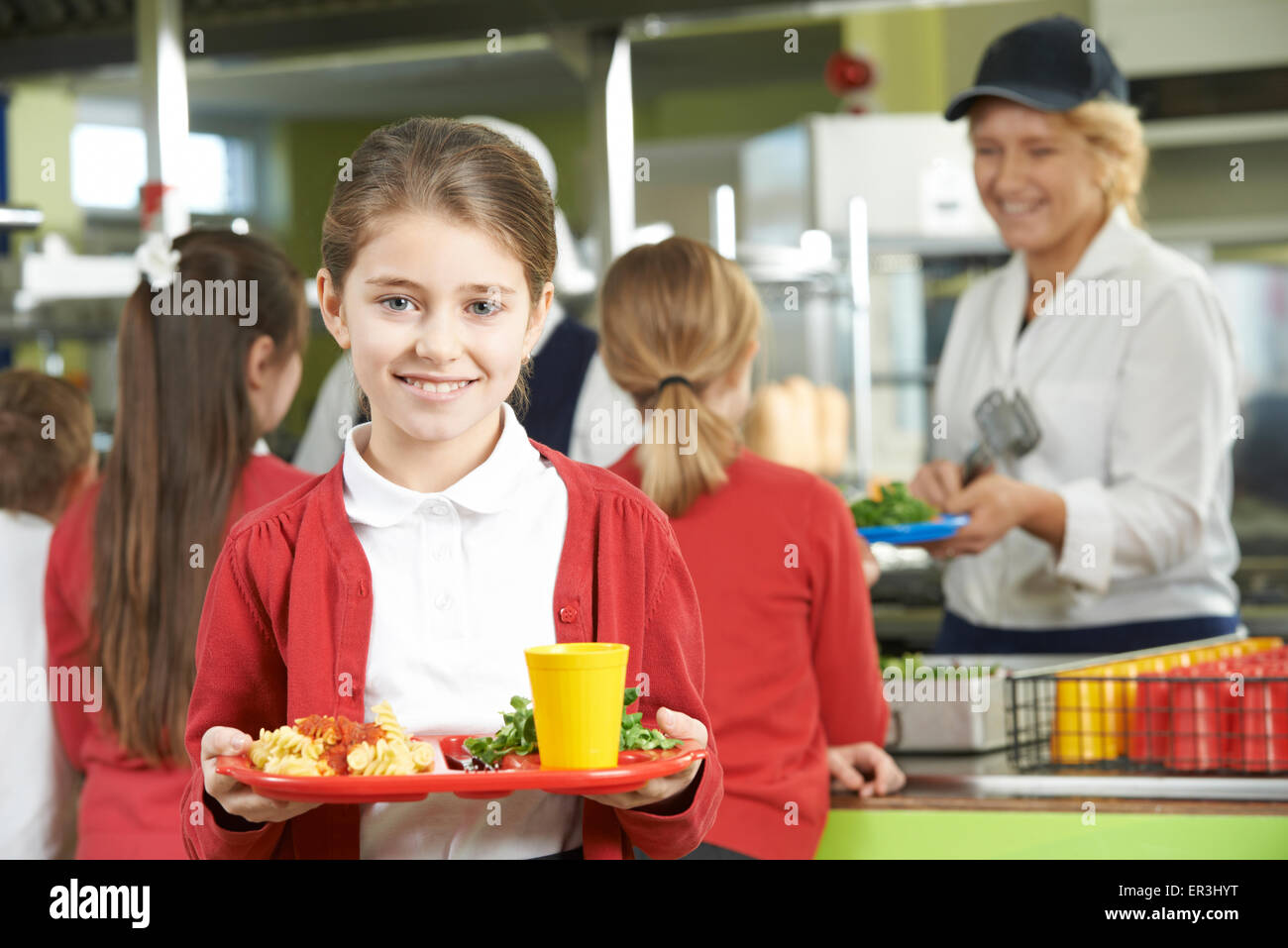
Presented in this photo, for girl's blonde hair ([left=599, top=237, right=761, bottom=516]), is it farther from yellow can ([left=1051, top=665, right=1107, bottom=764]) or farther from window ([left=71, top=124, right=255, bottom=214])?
window ([left=71, top=124, right=255, bottom=214])

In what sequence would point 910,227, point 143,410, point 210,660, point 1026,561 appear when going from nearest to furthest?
1. point 210,660
2. point 143,410
3. point 1026,561
4. point 910,227

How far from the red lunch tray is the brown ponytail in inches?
26.0

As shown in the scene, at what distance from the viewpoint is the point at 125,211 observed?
5500 mm

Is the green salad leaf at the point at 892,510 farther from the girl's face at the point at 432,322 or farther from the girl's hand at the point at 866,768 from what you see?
the girl's face at the point at 432,322

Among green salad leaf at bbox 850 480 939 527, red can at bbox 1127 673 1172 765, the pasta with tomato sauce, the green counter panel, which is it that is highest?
green salad leaf at bbox 850 480 939 527

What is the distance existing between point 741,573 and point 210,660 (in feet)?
1.98

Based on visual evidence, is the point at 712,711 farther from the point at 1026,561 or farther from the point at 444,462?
the point at 1026,561

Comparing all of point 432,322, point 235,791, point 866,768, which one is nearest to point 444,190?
point 432,322

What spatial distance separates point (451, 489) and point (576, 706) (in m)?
0.20

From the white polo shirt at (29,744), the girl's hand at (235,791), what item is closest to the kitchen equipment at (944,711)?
the girl's hand at (235,791)

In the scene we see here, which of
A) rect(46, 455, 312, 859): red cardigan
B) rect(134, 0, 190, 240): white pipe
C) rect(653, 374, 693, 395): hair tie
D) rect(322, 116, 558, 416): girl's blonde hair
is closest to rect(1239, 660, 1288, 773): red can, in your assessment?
rect(653, 374, 693, 395): hair tie

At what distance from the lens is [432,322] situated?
930 millimetres

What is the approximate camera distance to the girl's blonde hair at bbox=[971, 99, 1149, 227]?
194cm
